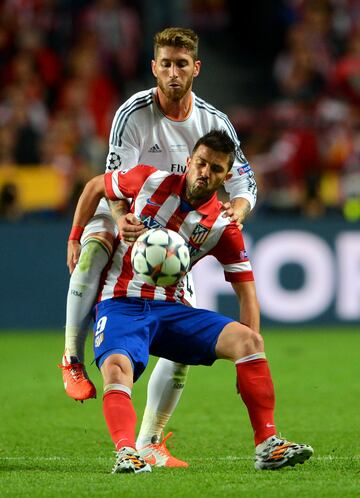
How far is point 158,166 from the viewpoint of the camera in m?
7.10

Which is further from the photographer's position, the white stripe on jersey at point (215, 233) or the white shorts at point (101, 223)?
the white shorts at point (101, 223)

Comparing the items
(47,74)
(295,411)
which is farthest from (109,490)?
(47,74)

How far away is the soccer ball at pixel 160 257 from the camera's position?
19.5 feet

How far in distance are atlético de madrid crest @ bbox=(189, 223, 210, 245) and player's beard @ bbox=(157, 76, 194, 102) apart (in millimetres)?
893

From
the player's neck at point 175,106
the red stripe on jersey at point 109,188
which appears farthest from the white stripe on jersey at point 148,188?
the player's neck at point 175,106

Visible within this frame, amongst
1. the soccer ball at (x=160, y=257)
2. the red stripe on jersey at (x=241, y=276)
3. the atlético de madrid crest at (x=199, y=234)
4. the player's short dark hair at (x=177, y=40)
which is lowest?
the red stripe on jersey at (x=241, y=276)

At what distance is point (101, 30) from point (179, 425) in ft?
30.8

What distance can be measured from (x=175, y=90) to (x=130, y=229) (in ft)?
3.41

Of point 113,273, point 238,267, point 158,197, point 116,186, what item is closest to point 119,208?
point 116,186

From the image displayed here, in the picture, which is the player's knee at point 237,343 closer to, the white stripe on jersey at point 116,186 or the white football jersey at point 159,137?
the white stripe on jersey at point 116,186

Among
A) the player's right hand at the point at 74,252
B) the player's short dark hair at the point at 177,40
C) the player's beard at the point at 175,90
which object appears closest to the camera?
the player's short dark hair at the point at 177,40

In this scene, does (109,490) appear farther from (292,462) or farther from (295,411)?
(295,411)

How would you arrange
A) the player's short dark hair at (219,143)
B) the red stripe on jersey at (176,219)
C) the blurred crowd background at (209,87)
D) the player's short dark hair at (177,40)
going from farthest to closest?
the blurred crowd background at (209,87)
the player's short dark hair at (177,40)
the red stripe on jersey at (176,219)
the player's short dark hair at (219,143)

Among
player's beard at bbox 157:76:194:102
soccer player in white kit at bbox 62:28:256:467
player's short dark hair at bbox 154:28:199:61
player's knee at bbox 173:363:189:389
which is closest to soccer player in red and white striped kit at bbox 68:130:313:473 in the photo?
soccer player in white kit at bbox 62:28:256:467
